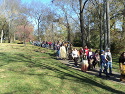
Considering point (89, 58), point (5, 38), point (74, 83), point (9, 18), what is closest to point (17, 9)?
point (9, 18)

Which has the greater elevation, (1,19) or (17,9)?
(17,9)

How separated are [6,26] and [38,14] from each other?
14188mm

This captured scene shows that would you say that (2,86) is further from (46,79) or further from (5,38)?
(5,38)

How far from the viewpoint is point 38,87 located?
5980mm

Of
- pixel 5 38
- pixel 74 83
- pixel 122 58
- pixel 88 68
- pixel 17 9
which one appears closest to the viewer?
pixel 74 83

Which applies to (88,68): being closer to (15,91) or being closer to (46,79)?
(46,79)

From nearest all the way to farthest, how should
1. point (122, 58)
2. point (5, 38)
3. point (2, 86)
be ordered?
point (2, 86) < point (122, 58) < point (5, 38)

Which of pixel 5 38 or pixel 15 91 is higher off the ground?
pixel 5 38

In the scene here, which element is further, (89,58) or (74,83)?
(89,58)

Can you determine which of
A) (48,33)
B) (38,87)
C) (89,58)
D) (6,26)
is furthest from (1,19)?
Result: (38,87)

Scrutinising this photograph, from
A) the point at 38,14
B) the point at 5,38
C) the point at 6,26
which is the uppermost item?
the point at 38,14

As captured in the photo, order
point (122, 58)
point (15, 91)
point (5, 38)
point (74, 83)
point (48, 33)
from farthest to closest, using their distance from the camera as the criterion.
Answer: point (5, 38), point (48, 33), point (122, 58), point (74, 83), point (15, 91)

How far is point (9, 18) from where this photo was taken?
5150 centimetres

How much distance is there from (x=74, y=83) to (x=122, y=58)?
3.21 meters
